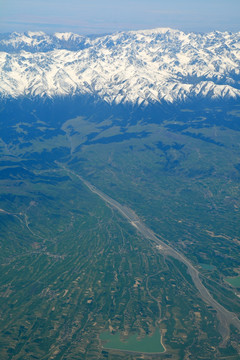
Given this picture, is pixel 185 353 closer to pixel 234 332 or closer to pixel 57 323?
pixel 234 332

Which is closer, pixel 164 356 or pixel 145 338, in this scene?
pixel 164 356

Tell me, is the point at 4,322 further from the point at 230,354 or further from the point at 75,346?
the point at 230,354

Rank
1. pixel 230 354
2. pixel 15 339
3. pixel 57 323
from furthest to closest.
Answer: pixel 57 323 → pixel 15 339 → pixel 230 354

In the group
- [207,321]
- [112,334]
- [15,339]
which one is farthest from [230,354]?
[15,339]

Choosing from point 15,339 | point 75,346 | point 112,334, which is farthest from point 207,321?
point 15,339

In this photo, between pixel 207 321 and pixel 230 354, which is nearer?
pixel 230 354

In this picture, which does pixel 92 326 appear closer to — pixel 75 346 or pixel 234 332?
pixel 75 346

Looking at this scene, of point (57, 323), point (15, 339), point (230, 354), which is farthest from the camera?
point (57, 323)

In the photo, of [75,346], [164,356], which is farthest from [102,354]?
[164,356]
